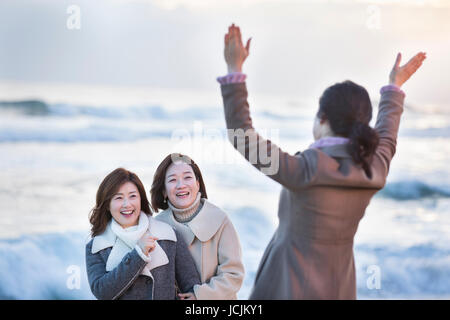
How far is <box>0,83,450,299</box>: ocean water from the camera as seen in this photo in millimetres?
5555

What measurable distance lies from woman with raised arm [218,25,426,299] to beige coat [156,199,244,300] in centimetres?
40

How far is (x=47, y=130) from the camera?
8250 millimetres

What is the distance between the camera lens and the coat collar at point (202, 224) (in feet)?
7.89

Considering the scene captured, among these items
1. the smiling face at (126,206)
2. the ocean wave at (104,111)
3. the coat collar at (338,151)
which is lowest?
the smiling face at (126,206)

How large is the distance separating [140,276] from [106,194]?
0.37m

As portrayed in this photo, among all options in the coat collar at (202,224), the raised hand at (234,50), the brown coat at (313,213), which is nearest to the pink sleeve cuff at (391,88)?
the brown coat at (313,213)

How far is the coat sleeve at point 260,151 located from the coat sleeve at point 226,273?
66cm

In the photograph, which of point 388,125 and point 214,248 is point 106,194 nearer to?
point 214,248

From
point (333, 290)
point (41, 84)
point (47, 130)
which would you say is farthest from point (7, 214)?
point (333, 290)

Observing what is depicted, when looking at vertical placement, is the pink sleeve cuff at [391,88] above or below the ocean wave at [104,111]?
below

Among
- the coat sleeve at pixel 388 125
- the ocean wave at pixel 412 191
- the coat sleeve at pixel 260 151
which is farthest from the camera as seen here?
the ocean wave at pixel 412 191

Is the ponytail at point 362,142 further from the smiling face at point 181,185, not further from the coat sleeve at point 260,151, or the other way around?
the smiling face at point 181,185

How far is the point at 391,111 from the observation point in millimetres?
2102
